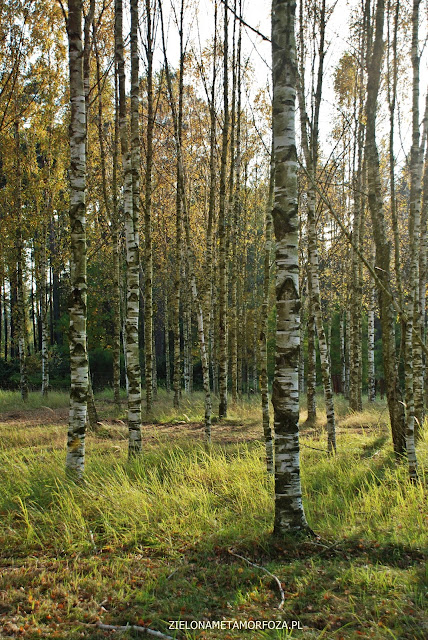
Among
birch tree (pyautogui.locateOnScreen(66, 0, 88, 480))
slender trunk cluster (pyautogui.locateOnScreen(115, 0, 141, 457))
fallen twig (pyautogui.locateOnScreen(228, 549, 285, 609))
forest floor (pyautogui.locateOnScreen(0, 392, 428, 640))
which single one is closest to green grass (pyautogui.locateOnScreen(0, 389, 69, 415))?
slender trunk cluster (pyautogui.locateOnScreen(115, 0, 141, 457))

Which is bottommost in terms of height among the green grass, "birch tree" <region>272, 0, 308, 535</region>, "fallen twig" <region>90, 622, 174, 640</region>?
the green grass

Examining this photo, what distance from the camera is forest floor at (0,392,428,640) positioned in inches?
113

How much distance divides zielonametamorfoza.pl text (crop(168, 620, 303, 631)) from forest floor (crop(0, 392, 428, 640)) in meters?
0.02

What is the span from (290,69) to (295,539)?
13.2ft

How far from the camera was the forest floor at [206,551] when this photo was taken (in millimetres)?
2871

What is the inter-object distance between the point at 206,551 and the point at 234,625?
102 centimetres

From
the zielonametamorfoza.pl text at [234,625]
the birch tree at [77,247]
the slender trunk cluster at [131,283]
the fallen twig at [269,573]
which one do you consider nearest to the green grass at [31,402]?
the slender trunk cluster at [131,283]

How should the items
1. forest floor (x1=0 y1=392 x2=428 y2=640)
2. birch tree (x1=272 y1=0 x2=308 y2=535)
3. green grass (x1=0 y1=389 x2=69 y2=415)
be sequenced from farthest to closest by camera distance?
green grass (x1=0 y1=389 x2=69 y2=415) → birch tree (x1=272 y1=0 x2=308 y2=535) → forest floor (x1=0 y1=392 x2=428 y2=640)

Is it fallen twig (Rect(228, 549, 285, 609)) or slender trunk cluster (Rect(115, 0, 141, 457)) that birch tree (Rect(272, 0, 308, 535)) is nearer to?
fallen twig (Rect(228, 549, 285, 609))

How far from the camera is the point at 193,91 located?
14758 millimetres

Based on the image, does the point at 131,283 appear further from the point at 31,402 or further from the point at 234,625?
the point at 31,402

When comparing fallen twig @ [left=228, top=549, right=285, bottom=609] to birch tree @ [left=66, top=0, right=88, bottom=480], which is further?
birch tree @ [left=66, top=0, right=88, bottom=480]

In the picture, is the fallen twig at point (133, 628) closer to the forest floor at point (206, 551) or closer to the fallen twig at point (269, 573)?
the forest floor at point (206, 551)

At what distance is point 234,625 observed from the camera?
279cm
